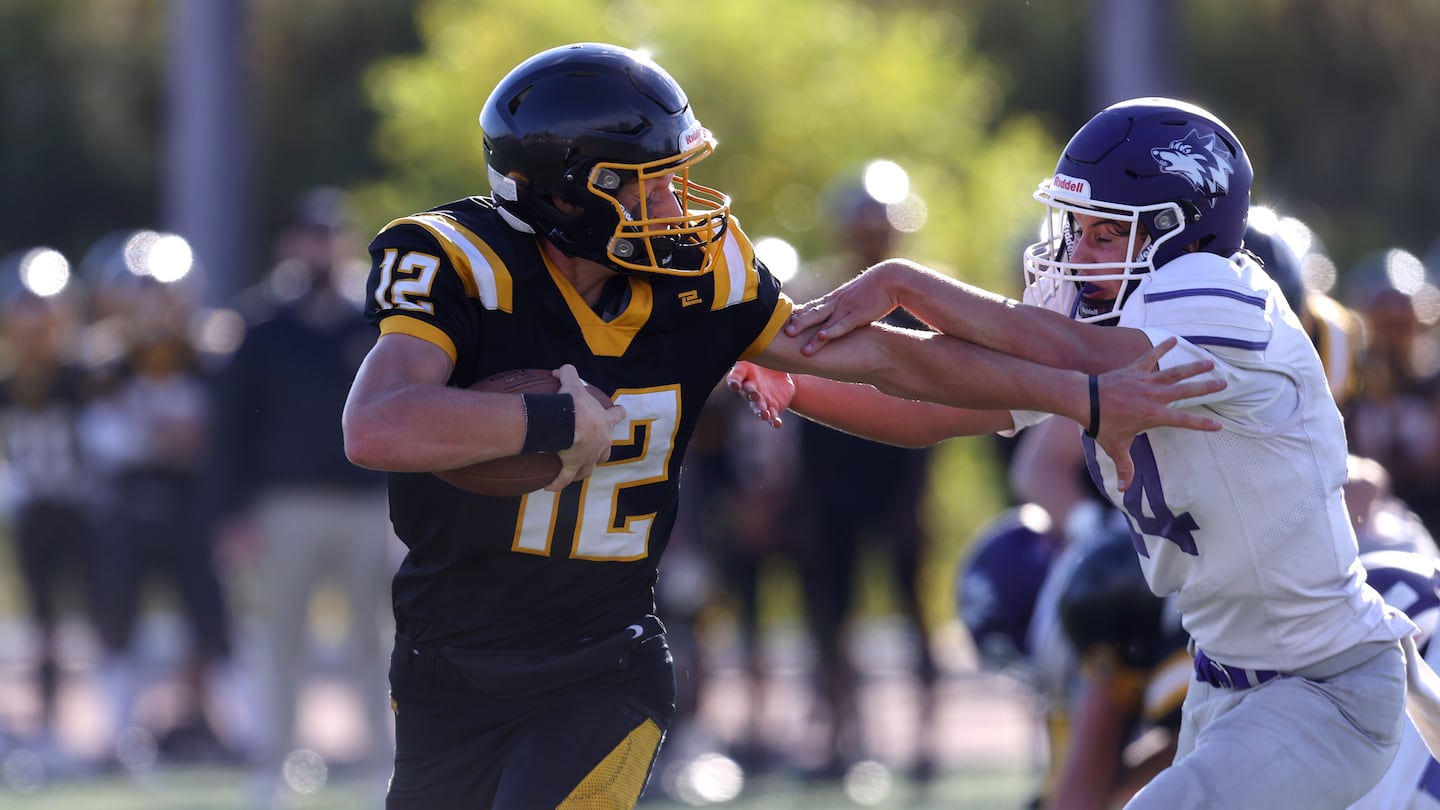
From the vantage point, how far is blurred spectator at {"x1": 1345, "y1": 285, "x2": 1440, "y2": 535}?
8695mm

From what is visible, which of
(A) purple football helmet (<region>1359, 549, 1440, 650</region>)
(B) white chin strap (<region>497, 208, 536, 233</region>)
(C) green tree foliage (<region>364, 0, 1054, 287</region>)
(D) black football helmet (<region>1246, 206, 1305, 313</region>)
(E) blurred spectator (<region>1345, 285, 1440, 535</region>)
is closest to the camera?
(B) white chin strap (<region>497, 208, 536, 233</region>)

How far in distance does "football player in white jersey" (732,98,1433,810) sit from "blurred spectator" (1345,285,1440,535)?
5.37 metres

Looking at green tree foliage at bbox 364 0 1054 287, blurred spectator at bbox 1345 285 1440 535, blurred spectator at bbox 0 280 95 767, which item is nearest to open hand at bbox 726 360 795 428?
blurred spectator at bbox 1345 285 1440 535

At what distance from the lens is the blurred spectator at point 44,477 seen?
29.0 feet

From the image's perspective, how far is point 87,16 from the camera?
22953 millimetres

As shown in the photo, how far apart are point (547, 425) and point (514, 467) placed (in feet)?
0.40

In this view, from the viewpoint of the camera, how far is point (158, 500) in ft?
28.8

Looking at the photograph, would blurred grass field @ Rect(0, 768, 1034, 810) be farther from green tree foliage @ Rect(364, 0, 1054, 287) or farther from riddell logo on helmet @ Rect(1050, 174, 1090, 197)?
green tree foliage @ Rect(364, 0, 1054, 287)

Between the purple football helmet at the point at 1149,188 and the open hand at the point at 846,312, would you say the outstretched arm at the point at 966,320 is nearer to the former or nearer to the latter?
the open hand at the point at 846,312

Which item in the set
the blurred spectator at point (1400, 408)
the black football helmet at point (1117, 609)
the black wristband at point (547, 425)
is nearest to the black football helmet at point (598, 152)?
the black wristband at point (547, 425)

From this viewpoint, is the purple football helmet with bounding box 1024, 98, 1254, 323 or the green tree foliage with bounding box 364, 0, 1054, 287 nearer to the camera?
the purple football helmet with bounding box 1024, 98, 1254, 323

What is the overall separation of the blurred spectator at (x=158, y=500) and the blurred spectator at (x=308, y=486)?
1059mm

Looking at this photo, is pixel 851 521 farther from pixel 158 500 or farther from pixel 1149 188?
pixel 1149 188

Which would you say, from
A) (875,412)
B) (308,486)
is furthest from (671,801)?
(875,412)
